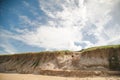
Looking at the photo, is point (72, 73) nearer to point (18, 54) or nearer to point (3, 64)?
point (18, 54)

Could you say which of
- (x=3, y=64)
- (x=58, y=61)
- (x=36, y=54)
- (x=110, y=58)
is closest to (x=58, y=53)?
(x=58, y=61)

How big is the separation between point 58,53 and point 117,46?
7030 mm

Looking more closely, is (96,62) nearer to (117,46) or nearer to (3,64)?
(117,46)

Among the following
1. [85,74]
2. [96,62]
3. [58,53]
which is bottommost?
[85,74]

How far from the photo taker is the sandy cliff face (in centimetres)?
1425

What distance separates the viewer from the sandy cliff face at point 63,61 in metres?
14.2

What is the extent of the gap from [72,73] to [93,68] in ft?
9.28

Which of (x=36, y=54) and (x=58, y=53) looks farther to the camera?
(x=36, y=54)

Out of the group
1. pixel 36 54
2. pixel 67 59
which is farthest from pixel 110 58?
pixel 36 54

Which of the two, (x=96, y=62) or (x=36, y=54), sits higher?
(x=36, y=54)

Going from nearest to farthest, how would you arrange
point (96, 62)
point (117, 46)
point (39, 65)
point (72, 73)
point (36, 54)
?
point (72, 73), point (117, 46), point (96, 62), point (39, 65), point (36, 54)

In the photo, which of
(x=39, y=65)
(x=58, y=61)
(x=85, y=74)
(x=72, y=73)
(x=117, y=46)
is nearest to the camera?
(x=85, y=74)

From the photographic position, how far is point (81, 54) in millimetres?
16516

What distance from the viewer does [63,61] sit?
56.7 ft
